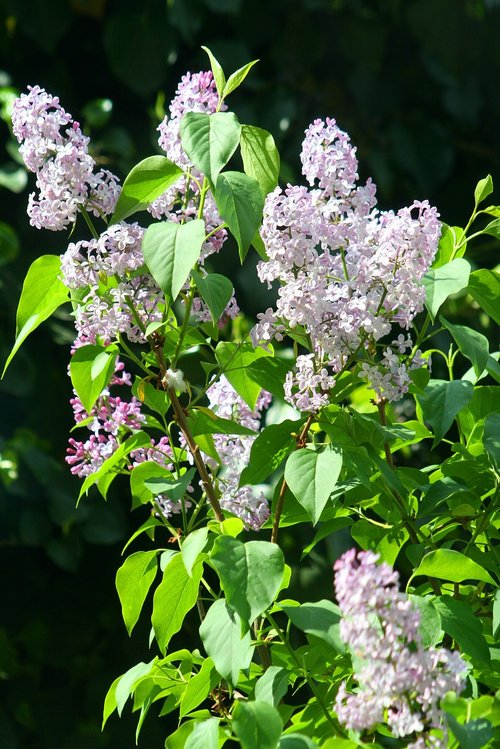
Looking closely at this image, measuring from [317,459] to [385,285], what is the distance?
95 mm

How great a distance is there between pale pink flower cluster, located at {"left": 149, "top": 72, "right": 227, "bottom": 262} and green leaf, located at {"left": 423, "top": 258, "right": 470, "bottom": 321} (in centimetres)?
12

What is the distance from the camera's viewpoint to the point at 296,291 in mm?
539

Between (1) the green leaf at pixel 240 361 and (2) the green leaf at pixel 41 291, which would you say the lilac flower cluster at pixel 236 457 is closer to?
(1) the green leaf at pixel 240 361

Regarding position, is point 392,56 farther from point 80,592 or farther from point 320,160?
point 320,160

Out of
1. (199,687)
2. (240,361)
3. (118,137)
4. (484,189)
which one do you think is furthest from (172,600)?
(118,137)

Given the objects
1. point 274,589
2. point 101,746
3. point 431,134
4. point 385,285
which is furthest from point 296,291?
point 431,134

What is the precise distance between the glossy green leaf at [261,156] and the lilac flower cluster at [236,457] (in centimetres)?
16

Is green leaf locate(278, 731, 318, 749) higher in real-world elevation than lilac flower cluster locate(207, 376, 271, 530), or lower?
lower

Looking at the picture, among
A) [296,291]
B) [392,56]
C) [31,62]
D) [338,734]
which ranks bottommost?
[338,734]

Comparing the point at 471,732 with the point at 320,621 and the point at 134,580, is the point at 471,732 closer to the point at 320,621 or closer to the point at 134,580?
the point at 320,621

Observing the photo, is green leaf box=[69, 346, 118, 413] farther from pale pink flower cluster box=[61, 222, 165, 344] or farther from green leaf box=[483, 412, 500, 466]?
green leaf box=[483, 412, 500, 466]

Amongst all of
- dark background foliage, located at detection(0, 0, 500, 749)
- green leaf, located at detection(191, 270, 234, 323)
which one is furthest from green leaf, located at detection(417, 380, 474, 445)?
dark background foliage, located at detection(0, 0, 500, 749)

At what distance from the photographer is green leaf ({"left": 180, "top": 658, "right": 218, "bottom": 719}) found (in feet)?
1.85

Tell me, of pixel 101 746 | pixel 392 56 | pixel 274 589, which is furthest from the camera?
pixel 392 56
